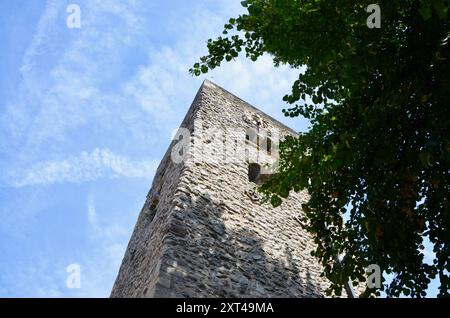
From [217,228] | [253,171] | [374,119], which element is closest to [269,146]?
[253,171]

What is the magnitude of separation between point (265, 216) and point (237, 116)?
9.22ft

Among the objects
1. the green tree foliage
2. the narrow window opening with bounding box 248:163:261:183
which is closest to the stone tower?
the narrow window opening with bounding box 248:163:261:183

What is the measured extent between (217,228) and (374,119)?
8.68 feet

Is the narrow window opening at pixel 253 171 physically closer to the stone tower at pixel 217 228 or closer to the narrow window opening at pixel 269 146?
the stone tower at pixel 217 228

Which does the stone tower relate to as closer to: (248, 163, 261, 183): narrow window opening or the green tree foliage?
(248, 163, 261, 183): narrow window opening

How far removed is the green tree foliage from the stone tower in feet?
2.87

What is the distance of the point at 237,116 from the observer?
9227mm

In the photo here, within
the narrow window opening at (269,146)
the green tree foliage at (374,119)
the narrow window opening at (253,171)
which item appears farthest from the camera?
the narrow window opening at (269,146)

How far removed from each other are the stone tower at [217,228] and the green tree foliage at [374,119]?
0.87m

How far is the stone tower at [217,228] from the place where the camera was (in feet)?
17.3

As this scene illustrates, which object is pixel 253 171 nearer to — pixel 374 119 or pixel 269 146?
pixel 269 146

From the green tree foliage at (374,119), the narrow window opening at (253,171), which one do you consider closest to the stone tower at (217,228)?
the narrow window opening at (253,171)

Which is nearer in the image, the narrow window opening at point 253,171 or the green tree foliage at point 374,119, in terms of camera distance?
the green tree foliage at point 374,119
